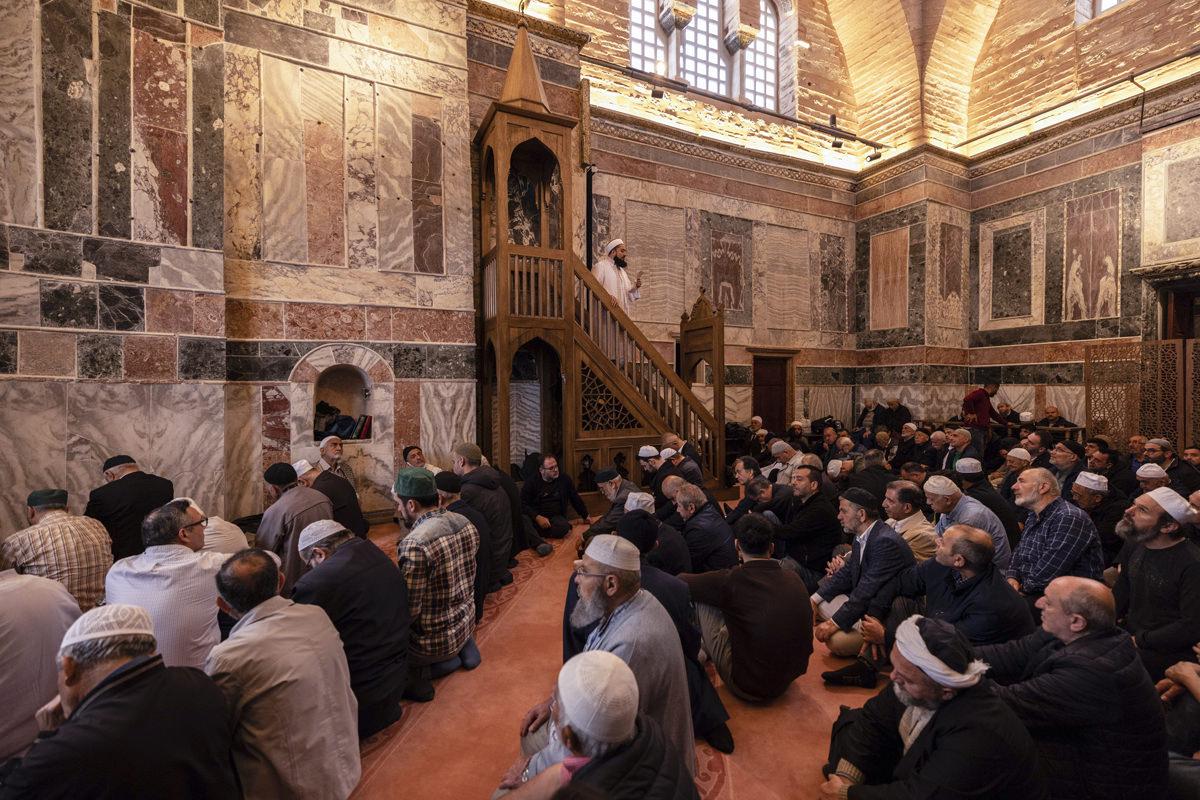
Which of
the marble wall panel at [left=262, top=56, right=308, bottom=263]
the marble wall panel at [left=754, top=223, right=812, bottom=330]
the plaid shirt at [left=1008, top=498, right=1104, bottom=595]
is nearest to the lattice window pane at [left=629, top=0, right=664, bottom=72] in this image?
the marble wall panel at [left=754, top=223, right=812, bottom=330]

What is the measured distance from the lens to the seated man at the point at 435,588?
3.38m

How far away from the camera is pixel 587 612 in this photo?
267 cm

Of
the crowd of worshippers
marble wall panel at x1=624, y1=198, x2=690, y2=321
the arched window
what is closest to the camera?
the crowd of worshippers

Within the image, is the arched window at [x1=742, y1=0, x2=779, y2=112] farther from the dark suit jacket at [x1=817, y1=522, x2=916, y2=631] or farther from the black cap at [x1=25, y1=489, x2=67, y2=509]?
the black cap at [x1=25, y1=489, x2=67, y2=509]

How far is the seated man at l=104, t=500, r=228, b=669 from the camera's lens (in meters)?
2.68

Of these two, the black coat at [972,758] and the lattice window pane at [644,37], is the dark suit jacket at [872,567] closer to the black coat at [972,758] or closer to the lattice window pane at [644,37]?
the black coat at [972,758]

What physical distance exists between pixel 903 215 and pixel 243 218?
12.5 m

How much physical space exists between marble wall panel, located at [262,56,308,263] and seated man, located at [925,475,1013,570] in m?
6.71

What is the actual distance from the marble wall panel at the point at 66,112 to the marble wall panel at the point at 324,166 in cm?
190

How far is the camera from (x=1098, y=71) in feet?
37.0

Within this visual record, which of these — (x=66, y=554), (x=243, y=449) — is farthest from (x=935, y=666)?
(x=243, y=449)

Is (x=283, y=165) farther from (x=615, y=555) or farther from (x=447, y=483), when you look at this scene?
(x=615, y=555)

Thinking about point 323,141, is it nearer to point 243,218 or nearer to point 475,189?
point 243,218

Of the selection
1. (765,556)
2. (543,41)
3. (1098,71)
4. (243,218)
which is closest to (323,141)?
(243,218)
